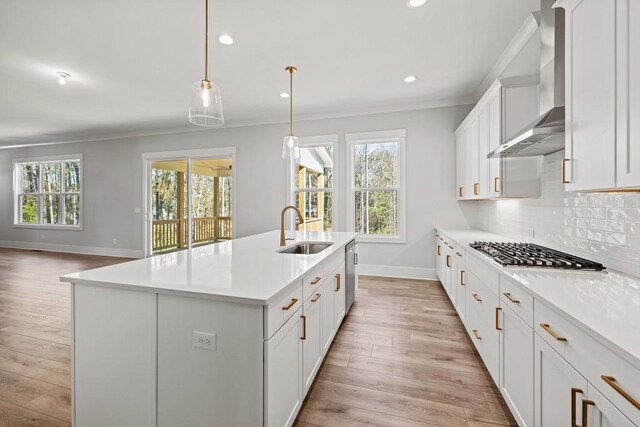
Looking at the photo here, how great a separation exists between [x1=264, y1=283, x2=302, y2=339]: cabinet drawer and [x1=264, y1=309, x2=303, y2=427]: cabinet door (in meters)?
0.03

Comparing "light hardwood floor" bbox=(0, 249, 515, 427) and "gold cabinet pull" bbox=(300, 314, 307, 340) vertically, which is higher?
"gold cabinet pull" bbox=(300, 314, 307, 340)

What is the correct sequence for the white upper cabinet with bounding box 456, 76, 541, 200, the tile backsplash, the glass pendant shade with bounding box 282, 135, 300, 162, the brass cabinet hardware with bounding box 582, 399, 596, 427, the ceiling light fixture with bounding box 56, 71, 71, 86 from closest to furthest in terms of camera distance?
1. the brass cabinet hardware with bounding box 582, 399, 596, 427
2. the tile backsplash
3. the white upper cabinet with bounding box 456, 76, 541, 200
4. the glass pendant shade with bounding box 282, 135, 300, 162
5. the ceiling light fixture with bounding box 56, 71, 71, 86

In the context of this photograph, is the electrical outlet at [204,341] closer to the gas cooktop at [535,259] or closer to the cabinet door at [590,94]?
the gas cooktop at [535,259]

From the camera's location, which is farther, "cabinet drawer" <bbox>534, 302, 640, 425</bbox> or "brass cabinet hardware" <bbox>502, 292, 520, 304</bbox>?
"brass cabinet hardware" <bbox>502, 292, 520, 304</bbox>

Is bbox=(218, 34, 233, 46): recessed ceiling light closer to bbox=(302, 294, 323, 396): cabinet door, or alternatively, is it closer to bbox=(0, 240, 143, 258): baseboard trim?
bbox=(302, 294, 323, 396): cabinet door

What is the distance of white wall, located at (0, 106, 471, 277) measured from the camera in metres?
4.54

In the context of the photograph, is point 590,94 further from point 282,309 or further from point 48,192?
point 48,192

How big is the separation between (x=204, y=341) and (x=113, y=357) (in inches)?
20.9

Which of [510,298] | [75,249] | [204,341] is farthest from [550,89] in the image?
[75,249]

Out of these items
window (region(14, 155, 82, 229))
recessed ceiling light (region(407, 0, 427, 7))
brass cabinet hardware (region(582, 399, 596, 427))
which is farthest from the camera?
window (region(14, 155, 82, 229))

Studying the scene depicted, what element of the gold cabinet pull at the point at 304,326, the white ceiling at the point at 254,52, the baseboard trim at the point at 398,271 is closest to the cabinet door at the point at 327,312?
the gold cabinet pull at the point at 304,326

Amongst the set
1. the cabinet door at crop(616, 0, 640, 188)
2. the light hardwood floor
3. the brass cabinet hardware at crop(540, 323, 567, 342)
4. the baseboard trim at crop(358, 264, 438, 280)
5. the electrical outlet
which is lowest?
the light hardwood floor

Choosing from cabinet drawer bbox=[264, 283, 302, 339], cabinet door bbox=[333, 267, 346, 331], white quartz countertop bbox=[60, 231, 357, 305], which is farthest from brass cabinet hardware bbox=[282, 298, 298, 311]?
cabinet door bbox=[333, 267, 346, 331]

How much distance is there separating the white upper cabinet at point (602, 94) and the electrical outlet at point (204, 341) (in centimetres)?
185
